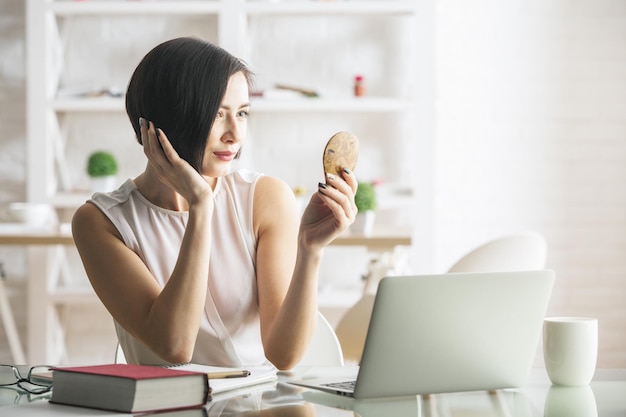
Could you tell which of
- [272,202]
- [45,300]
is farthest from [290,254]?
[45,300]

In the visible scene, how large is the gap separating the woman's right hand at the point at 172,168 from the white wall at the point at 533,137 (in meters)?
2.84

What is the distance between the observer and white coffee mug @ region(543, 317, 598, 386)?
1321 mm

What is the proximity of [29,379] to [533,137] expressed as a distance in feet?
10.9

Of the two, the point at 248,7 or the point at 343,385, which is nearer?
the point at 343,385

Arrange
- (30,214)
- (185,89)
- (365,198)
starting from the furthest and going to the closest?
(30,214) < (365,198) < (185,89)

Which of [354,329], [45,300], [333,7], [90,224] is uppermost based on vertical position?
[333,7]

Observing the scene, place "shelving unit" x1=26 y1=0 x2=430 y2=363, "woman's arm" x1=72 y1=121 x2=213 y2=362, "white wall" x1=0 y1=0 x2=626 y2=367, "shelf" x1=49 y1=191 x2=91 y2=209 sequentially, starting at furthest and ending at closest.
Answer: "white wall" x1=0 y1=0 x2=626 y2=367 < "shelving unit" x1=26 y1=0 x2=430 y2=363 < "shelf" x1=49 y1=191 x2=91 y2=209 < "woman's arm" x1=72 y1=121 x2=213 y2=362

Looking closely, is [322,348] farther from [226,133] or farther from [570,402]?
[570,402]

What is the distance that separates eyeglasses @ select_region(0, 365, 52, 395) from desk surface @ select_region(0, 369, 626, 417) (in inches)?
1.5

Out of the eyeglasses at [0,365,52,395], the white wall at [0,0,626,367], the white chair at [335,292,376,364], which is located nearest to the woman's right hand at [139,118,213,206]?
the eyeglasses at [0,365,52,395]

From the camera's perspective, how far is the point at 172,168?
1.55 m

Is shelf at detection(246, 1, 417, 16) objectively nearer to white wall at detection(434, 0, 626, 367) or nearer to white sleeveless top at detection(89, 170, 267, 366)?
white wall at detection(434, 0, 626, 367)

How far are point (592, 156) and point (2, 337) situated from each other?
292 centimetres

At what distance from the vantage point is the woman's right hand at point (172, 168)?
5.01ft
